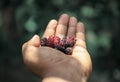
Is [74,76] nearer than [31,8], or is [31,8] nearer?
[74,76]

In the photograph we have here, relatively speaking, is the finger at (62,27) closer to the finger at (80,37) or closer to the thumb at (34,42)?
the finger at (80,37)

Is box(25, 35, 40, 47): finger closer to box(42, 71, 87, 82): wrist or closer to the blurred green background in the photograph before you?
box(42, 71, 87, 82): wrist

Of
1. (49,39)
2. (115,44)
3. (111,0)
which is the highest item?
(111,0)

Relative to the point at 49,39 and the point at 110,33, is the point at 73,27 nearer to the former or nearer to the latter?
the point at 49,39

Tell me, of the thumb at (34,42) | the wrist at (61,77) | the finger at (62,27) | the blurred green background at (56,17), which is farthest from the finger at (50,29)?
the blurred green background at (56,17)

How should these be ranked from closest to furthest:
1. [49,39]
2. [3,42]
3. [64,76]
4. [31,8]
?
[64,76]
[49,39]
[31,8]
[3,42]

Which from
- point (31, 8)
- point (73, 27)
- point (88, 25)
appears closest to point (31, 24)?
point (31, 8)

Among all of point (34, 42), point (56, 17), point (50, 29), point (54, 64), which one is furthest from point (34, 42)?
point (56, 17)

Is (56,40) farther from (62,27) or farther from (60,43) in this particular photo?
(62,27)
